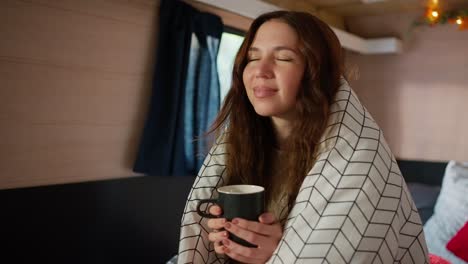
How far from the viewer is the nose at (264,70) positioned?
792 mm

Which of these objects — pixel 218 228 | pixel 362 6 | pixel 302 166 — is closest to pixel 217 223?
pixel 218 228

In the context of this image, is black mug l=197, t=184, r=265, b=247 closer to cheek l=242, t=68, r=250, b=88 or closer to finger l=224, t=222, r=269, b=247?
finger l=224, t=222, r=269, b=247

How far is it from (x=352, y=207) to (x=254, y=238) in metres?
0.18

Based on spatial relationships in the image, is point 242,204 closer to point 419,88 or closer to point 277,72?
point 277,72

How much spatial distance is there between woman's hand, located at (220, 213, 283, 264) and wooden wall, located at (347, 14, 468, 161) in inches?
97.0

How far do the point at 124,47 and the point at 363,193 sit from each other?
1336 millimetres

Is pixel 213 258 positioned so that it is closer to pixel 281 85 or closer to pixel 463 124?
pixel 281 85

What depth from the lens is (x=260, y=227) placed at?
70cm

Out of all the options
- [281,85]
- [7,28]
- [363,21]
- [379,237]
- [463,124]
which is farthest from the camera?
[363,21]

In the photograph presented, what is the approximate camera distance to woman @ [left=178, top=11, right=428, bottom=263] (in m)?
0.68

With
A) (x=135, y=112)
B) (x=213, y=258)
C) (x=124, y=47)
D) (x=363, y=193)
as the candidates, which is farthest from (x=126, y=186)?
(x=363, y=193)

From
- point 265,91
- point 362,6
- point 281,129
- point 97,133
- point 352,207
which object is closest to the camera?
point 352,207

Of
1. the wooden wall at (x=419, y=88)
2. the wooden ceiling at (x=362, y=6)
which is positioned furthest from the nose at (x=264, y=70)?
the wooden wall at (x=419, y=88)

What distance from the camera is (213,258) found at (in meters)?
0.87
